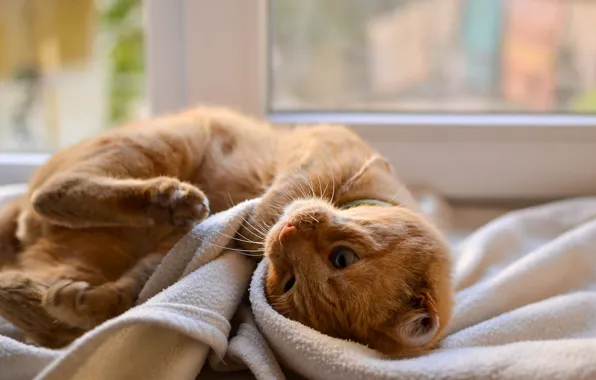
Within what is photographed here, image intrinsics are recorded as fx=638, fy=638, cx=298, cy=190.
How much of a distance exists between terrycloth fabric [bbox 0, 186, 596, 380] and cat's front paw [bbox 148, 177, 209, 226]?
0.03m

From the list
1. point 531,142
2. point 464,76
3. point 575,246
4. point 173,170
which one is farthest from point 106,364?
point 464,76

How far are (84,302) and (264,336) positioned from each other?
28 centimetres

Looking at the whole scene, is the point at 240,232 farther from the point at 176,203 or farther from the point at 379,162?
the point at 379,162

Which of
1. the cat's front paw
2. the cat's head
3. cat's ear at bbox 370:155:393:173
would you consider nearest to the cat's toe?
the cat's front paw

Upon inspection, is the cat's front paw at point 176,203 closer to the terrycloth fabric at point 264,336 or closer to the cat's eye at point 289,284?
the terrycloth fabric at point 264,336

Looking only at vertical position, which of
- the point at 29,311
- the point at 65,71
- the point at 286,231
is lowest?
the point at 29,311

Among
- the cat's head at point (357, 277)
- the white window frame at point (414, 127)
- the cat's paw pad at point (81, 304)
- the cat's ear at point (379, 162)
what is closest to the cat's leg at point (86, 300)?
the cat's paw pad at point (81, 304)

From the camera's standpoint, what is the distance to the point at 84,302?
92 cm

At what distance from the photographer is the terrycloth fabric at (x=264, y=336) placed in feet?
2.30

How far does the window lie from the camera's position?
163cm

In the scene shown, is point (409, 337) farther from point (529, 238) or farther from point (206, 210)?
point (529, 238)

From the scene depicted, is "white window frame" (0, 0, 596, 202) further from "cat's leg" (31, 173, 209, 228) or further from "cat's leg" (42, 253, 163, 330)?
"cat's leg" (42, 253, 163, 330)

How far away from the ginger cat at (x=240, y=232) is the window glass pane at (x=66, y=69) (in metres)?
0.57

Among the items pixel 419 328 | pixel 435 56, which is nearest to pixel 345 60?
pixel 435 56
